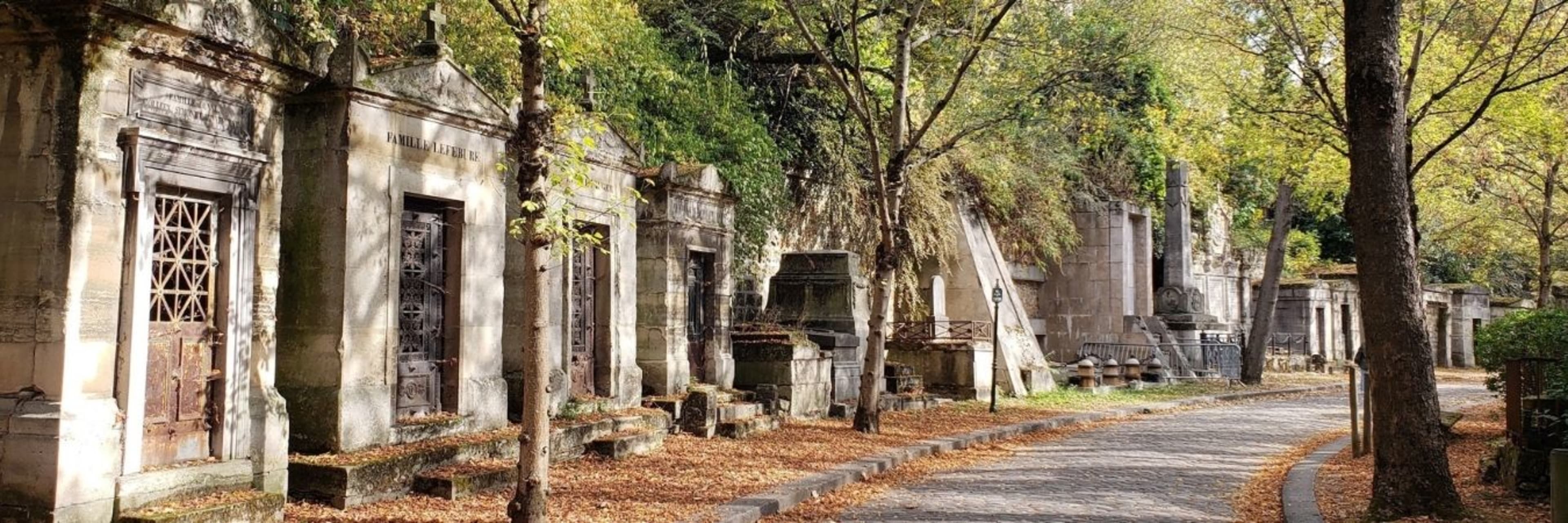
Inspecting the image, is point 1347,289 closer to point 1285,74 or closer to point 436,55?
point 1285,74

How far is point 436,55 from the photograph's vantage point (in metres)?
8.84

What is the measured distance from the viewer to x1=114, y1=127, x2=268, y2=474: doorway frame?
6.12m

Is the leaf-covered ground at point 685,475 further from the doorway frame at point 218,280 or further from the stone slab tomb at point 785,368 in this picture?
the doorway frame at point 218,280

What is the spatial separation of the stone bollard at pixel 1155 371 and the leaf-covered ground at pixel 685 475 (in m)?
9.75

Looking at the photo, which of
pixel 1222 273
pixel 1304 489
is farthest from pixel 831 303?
pixel 1222 273

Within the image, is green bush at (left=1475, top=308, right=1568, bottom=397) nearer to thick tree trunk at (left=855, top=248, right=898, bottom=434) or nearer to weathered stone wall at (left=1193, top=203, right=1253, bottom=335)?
thick tree trunk at (left=855, top=248, right=898, bottom=434)

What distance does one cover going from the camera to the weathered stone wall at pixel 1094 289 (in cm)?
2695

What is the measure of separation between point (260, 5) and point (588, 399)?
4.79m

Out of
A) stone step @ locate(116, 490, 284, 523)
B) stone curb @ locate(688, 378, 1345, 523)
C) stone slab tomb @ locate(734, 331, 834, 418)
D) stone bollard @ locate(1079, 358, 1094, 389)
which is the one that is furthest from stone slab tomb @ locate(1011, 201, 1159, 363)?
stone step @ locate(116, 490, 284, 523)

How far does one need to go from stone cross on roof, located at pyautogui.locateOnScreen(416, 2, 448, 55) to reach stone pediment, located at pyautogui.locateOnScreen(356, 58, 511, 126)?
88 millimetres

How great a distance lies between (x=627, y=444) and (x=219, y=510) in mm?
4427

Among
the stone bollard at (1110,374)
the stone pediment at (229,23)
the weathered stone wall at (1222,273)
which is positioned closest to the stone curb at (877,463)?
the stone bollard at (1110,374)

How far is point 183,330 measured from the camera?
21.6 feet

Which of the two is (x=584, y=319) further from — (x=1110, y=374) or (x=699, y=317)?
(x=1110, y=374)
